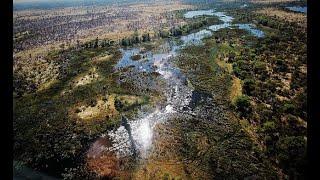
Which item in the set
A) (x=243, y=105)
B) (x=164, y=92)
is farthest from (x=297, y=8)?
(x=243, y=105)

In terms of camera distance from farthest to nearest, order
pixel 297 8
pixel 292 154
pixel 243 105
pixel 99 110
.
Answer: pixel 297 8
pixel 99 110
pixel 243 105
pixel 292 154

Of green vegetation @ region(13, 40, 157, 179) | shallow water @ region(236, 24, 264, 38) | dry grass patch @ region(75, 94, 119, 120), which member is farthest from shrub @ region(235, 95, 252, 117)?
shallow water @ region(236, 24, 264, 38)

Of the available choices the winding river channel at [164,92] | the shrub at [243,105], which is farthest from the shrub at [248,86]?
the winding river channel at [164,92]

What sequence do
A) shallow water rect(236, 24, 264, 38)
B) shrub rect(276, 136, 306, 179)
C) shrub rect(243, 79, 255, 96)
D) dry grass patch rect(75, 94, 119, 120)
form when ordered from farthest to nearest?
shallow water rect(236, 24, 264, 38)
shrub rect(243, 79, 255, 96)
dry grass patch rect(75, 94, 119, 120)
shrub rect(276, 136, 306, 179)

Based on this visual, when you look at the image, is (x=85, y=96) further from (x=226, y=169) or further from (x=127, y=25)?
(x=127, y=25)

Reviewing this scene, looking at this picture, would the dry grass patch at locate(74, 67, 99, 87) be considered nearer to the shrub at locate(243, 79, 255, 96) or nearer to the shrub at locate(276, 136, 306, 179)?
the shrub at locate(243, 79, 255, 96)

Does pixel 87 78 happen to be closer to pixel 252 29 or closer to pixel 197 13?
pixel 252 29

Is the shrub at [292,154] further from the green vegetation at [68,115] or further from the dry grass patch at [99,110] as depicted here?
the dry grass patch at [99,110]

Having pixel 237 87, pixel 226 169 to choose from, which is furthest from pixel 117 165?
pixel 237 87
